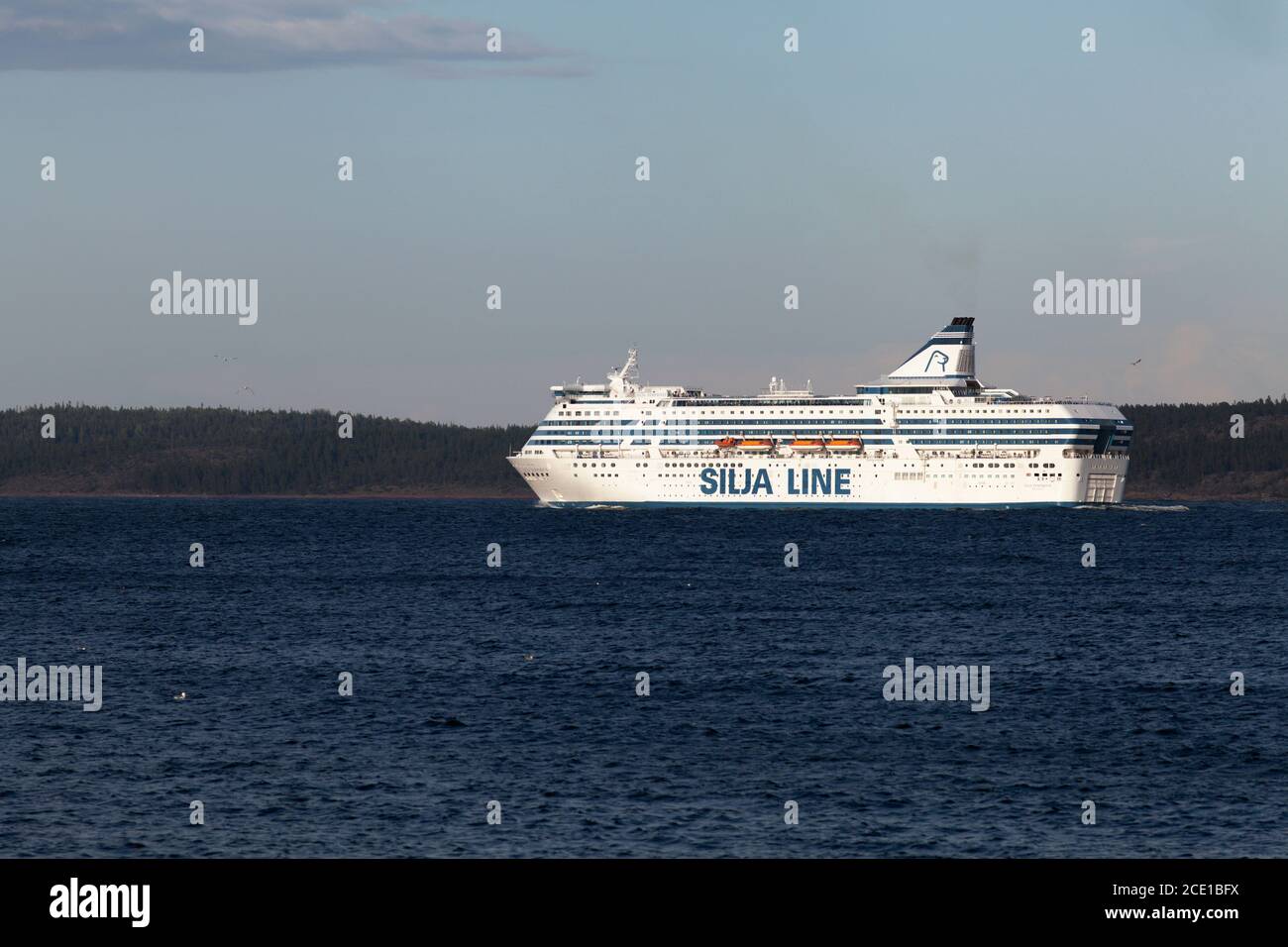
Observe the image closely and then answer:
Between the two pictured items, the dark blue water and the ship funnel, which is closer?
the dark blue water

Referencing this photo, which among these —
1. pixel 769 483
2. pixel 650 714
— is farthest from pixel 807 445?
pixel 650 714

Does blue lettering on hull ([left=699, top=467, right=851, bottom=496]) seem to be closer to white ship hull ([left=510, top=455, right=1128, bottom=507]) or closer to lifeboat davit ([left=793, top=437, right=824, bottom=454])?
white ship hull ([left=510, top=455, right=1128, bottom=507])

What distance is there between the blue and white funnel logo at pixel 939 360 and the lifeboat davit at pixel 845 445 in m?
11.1

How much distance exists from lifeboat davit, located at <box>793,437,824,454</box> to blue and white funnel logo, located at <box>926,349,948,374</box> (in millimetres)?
13457

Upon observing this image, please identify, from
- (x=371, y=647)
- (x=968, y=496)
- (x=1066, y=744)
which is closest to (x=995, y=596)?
(x=371, y=647)

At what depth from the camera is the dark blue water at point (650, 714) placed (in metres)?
27.2

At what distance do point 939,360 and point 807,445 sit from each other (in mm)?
16269

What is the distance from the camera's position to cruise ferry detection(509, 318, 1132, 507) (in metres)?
148

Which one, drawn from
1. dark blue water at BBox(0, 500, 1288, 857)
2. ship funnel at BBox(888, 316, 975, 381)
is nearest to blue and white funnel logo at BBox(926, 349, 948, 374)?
ship funnel at BBox(888, 316, 975, 381)

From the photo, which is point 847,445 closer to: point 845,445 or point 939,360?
point 845,445

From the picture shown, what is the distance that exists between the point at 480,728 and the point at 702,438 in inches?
4643

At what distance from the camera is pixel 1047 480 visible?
146625 millimetres

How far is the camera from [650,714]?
38.7 metres
